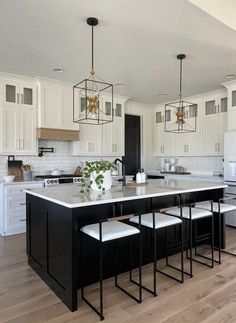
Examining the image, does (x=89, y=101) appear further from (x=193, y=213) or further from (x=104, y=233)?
(x=193, y=213)

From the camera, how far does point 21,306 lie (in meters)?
2.22

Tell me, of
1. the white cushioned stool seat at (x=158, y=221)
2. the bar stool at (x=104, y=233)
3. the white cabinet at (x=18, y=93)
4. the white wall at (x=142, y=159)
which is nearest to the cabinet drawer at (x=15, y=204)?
the white wall at (x=142, y=159)

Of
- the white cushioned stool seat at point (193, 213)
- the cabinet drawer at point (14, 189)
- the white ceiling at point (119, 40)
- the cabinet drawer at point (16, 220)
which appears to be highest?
the white ceiling at point (119, 40)

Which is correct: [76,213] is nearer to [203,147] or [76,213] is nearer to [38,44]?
[38,44]

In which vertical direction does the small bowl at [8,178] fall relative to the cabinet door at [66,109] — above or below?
below

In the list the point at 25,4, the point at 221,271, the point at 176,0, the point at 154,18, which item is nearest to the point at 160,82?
the point at 154,18

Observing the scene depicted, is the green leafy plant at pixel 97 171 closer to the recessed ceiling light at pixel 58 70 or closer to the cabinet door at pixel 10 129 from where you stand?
the recessed ceiling light at pixel 58 70

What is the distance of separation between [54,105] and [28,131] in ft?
2.31

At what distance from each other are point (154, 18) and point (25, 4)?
130cm

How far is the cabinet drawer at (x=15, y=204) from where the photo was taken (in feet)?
13.9

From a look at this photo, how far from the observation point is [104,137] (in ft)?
18.9

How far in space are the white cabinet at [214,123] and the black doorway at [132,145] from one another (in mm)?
1848

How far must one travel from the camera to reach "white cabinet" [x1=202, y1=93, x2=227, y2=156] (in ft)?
17.5

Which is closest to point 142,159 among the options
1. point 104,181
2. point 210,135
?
point 210,135
